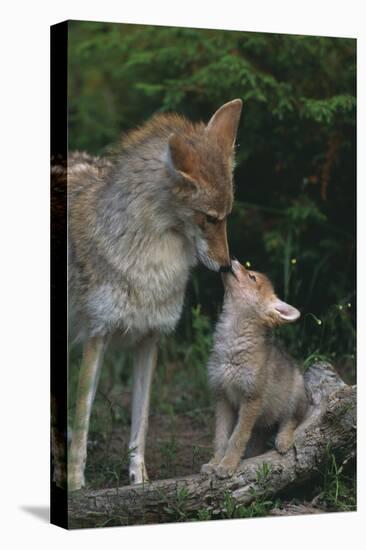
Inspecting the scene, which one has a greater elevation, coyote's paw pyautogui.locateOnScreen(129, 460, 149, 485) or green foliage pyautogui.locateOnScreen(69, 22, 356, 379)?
green foliage pyautogui.locateOnScreen(69, 22, 356, 379)

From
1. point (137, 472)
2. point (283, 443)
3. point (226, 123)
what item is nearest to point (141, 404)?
point (137, 472)

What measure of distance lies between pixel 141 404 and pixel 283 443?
107 cm

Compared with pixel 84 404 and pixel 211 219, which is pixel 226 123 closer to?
pixel 211 219

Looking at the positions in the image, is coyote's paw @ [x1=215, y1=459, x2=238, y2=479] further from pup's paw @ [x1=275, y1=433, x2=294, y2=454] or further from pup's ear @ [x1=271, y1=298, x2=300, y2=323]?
pup's ear @ [x1=271, y1=298, x2=300, y2=323]

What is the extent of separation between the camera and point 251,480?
25.2 feet

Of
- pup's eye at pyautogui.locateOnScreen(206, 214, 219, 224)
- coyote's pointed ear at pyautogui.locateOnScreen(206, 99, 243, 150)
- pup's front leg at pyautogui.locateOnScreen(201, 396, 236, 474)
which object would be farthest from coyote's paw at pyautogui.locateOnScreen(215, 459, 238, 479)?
coyote's pointed ear at pyautogui.locateOnScreen(206, 99, 243, 150)

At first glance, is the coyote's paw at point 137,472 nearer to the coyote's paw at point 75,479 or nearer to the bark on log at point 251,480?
the bark on log at point 251,480

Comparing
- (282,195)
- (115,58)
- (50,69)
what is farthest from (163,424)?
(115,58)

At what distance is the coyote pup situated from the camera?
7.61 metres

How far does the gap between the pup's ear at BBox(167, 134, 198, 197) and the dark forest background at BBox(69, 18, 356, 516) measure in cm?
207

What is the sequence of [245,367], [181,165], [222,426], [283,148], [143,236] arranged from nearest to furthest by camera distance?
1. [181,165]
2. [143,236]
3. [245,367]
4. [222,426]
5. [283,148]

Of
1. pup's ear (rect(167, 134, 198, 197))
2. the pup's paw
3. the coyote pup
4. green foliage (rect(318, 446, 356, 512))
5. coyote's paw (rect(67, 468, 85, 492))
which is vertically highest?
pup's ear (rect(167, 134, 198, 197))

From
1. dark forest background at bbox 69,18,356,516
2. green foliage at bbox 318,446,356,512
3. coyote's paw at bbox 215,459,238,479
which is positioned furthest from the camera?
dark forest background at bbox 69,18,356,516

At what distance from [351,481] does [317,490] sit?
392 mm
